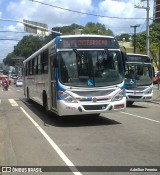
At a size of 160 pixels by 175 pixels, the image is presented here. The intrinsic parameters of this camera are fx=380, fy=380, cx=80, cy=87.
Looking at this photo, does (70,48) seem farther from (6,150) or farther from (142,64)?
(142,64)

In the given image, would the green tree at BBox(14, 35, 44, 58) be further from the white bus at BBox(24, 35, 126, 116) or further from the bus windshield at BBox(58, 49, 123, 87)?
the bus windshield at BBox(58, 49, 123, 87)

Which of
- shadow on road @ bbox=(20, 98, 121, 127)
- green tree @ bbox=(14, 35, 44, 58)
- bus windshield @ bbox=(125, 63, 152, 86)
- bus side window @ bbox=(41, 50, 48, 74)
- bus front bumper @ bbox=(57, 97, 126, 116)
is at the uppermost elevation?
green tree @ bbox=(14, 35, 44, 58)

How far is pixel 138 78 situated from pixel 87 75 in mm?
9253

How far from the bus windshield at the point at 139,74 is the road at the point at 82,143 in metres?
6.80

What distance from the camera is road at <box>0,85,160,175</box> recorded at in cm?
772

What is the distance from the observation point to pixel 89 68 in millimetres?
12922

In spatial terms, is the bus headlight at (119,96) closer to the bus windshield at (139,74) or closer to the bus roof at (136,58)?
the bus windshield at (139,74)

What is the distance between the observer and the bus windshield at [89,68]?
12805 mm

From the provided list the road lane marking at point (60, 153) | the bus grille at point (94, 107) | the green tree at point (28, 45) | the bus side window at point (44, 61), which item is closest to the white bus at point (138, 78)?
the bus side window at point (44, 61)

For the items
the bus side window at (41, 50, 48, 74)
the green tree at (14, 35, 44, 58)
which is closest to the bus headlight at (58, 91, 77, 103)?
the bus side window at (41, 50, 48, 74)

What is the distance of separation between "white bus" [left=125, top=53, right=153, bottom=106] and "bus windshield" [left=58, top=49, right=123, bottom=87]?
840cm

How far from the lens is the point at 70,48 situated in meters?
13.1

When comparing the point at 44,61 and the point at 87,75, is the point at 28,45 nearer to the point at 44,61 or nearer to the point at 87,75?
the point at 44,61

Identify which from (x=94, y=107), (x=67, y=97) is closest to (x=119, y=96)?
(x=94, y=107)
